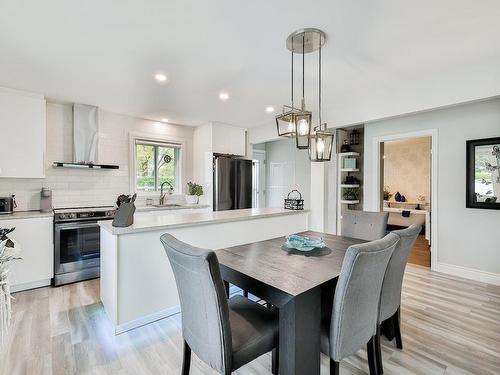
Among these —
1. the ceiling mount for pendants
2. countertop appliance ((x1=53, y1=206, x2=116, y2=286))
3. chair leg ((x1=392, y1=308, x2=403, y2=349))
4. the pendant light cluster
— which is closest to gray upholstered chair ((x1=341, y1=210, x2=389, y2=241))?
chair leg ((x1=392, y1=308, x2=403, y2=349))

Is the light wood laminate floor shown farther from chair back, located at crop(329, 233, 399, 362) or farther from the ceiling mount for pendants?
the ceiling mount for pendants

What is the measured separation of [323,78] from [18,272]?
4170 millimetres

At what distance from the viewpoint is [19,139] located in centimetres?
325

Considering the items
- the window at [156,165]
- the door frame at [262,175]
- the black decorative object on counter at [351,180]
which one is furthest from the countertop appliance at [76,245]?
the door frame at [262,175]

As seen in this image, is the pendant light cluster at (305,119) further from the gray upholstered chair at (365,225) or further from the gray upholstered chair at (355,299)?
the gray upholstered chair at (355,299)

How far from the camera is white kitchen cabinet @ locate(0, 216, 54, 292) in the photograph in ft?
9.87

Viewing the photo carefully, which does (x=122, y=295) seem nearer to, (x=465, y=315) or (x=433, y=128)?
(x=465, y=315)

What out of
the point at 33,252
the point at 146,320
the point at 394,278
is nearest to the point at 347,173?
the point at 394,278

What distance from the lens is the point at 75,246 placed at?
3359 mm

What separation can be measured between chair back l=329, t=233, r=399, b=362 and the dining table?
101 millimetres

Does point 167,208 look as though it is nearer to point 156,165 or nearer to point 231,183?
point 156,165

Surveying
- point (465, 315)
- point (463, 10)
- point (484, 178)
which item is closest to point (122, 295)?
point (465, 315)

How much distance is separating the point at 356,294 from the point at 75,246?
347 cm

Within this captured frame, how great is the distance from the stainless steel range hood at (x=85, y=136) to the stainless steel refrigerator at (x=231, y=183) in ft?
5.98
